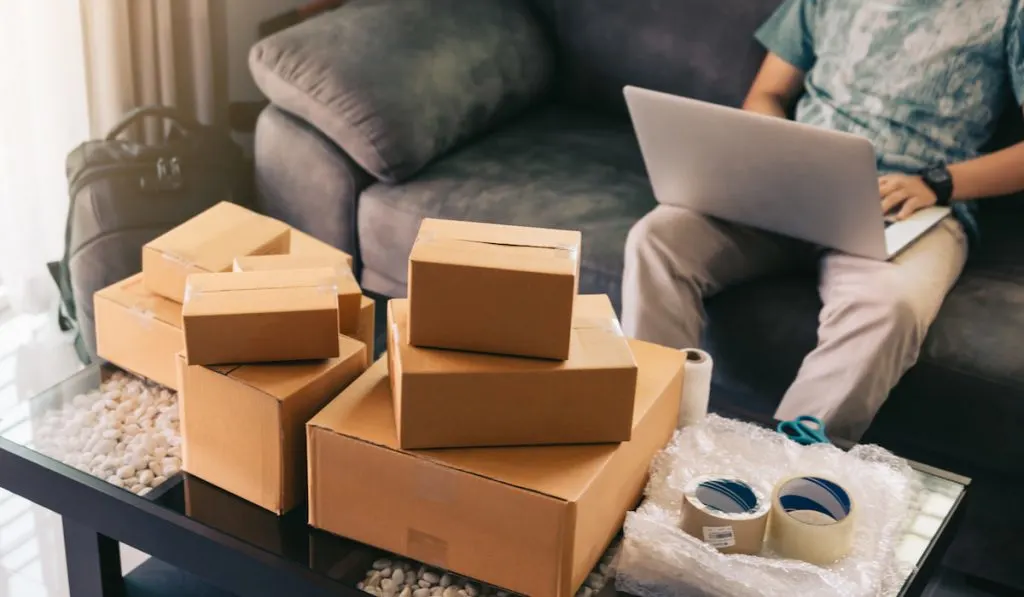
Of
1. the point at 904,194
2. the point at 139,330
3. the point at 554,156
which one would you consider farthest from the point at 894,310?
the point at 139,330

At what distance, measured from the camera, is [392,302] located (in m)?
1.34

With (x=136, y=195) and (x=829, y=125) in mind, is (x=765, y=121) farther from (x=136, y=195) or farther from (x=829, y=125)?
(x=136, y=195)

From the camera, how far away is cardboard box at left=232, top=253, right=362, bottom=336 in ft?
4.68

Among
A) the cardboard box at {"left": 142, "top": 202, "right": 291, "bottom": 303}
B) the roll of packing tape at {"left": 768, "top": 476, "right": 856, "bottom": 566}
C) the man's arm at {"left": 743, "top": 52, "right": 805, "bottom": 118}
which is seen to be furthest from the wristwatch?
the cardboard box at {"left": 142, "top": 202, "right": 291, "bottom": 303}

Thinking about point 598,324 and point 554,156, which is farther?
point 554,156

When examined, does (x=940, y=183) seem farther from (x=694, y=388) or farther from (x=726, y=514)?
(x=726, y=514)

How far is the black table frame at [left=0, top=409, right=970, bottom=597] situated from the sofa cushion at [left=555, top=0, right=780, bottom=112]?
1111 millimetres

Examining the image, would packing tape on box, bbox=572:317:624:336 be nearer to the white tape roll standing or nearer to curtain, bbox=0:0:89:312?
the white tape roll standing

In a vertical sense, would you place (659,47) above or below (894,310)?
above

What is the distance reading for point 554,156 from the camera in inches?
91.0

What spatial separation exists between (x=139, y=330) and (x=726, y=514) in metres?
0.80

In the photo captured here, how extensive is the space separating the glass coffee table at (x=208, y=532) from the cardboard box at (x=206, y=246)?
0.24 meters

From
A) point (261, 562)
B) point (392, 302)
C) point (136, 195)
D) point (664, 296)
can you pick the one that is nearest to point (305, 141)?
point (136, 195)

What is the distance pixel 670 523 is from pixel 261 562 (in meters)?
0.45
